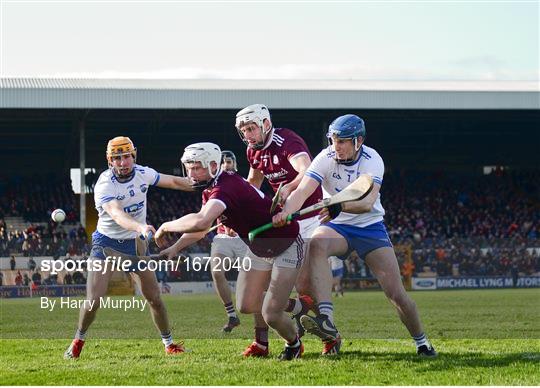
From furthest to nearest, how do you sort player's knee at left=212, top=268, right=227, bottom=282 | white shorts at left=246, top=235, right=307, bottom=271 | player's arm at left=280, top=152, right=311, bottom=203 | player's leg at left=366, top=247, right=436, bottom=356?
player's knee at left=212, top=268, right=227, bottom=282 → player's arm at left=280, top=152, right=311, bottom=203 → player's leg at left=366, top=247, right=436, bottom=356 → white shorts at left=246, top=235, right=307, bottom=271

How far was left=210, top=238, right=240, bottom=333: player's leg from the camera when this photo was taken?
1388cm

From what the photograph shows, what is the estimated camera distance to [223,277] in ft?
46.4

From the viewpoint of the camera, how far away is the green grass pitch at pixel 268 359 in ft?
26.5

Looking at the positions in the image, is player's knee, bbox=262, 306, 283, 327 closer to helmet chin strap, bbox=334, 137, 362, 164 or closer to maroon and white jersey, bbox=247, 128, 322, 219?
maroon and white jersey, bbox=247, 128, 322, 219

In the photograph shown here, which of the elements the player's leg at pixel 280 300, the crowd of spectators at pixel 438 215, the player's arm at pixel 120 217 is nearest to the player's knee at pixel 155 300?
the player's arm at pixel 120 217

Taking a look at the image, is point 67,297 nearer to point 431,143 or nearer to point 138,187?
point 138,187

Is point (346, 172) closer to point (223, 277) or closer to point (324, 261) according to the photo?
point (324, 261)

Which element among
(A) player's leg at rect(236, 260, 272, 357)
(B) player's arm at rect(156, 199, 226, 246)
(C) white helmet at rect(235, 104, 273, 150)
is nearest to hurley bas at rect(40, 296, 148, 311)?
(C) white helmet at rect(235, 104, 273, 150)

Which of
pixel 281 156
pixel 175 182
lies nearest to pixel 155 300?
pixel 175 182

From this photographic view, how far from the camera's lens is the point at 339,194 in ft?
29.6

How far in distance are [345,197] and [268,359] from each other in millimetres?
1768

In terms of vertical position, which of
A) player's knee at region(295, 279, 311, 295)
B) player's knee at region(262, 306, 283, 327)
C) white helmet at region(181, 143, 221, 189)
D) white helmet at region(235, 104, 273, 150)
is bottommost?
player's knee at region(262, 306, 283, 327)

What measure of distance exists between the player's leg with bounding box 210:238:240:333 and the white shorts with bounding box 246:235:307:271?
438cm

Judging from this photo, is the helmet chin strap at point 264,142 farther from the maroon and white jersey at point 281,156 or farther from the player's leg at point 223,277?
the player's leg at point 223,277
